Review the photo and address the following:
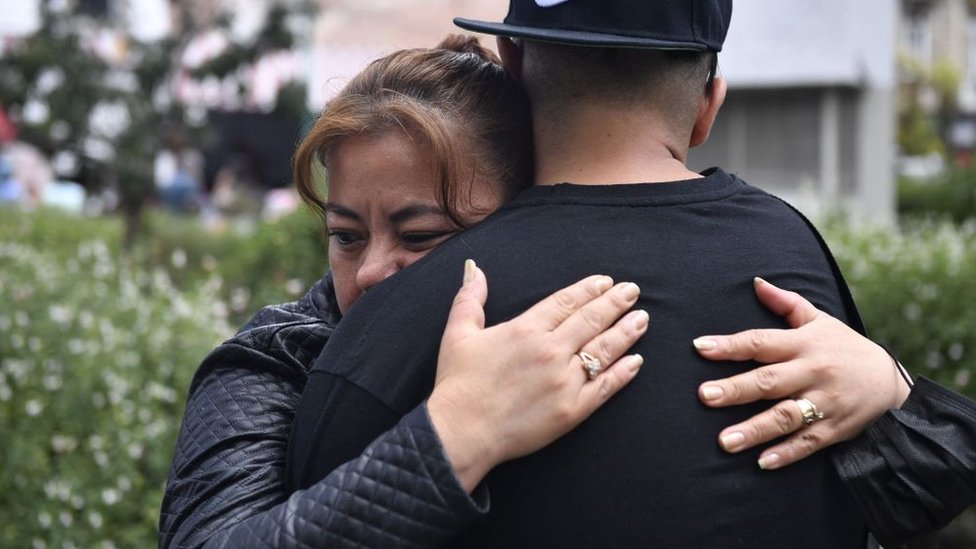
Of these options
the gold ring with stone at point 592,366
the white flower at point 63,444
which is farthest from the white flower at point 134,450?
the gold ring with stone at point 592,366

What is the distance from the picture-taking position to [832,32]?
50.3 feet

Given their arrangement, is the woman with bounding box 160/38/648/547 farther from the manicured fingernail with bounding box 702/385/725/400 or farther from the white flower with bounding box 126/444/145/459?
the white flower with bounding box 126/444/145/459

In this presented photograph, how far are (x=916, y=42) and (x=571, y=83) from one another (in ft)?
149

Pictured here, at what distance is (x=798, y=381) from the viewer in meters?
1.58

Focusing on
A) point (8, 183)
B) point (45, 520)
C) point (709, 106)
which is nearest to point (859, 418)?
point (709, 106)

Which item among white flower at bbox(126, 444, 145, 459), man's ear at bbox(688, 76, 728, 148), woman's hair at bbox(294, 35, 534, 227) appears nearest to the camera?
man's ear at bbox(688, 76, 728, 148)

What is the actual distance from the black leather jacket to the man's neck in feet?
1.31

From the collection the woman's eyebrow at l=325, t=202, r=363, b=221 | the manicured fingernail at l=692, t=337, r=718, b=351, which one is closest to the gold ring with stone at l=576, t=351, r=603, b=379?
the manicured fingernail at l=692, t=337, r=718, b=351

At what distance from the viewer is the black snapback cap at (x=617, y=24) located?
5.14ft

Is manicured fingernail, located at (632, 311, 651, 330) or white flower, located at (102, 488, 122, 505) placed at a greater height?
manicured fingernail, located at (632, 311, 651, 330)

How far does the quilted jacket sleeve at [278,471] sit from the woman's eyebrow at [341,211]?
18 cm

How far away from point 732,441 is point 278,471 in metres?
0.63

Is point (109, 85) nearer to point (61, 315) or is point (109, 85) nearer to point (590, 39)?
point (61, 315)

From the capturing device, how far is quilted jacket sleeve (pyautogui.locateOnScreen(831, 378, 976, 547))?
1636 millimetres
